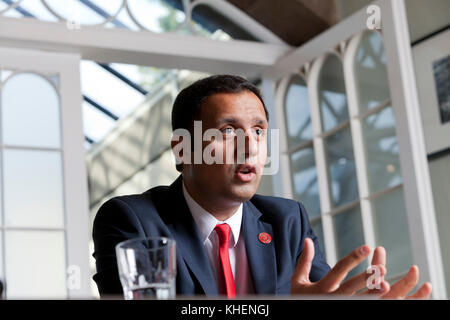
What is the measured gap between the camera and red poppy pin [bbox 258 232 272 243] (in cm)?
180

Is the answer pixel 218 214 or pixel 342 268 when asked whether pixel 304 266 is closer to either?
pixel 342 268

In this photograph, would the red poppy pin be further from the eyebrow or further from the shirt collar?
the eyebrow

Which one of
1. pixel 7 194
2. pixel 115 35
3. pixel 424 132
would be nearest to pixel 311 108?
pixel 424 132

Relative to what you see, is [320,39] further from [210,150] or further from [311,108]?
[210,150]

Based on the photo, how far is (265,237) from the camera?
5.98ft

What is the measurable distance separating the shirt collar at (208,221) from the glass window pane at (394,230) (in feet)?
5.22

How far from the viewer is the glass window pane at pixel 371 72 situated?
347 centimetres

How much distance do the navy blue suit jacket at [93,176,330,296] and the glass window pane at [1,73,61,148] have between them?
1724 millimetres

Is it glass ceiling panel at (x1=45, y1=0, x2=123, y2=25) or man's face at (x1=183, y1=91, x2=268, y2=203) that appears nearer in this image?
man's face at (x1=183, y1=91, x2=268, y2=203)

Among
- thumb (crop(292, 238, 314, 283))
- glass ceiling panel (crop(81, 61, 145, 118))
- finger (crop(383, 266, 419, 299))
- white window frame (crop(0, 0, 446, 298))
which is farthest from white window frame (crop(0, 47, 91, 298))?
glass ceiling panel (crop(81, 61, 145, 118))

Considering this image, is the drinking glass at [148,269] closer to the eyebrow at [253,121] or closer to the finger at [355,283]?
the finger at [355,283]

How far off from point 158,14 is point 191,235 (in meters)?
2.24

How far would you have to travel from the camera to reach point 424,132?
3271 mm

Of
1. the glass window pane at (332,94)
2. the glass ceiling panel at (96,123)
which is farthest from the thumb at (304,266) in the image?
the glass ceiling panel at (96,123)
